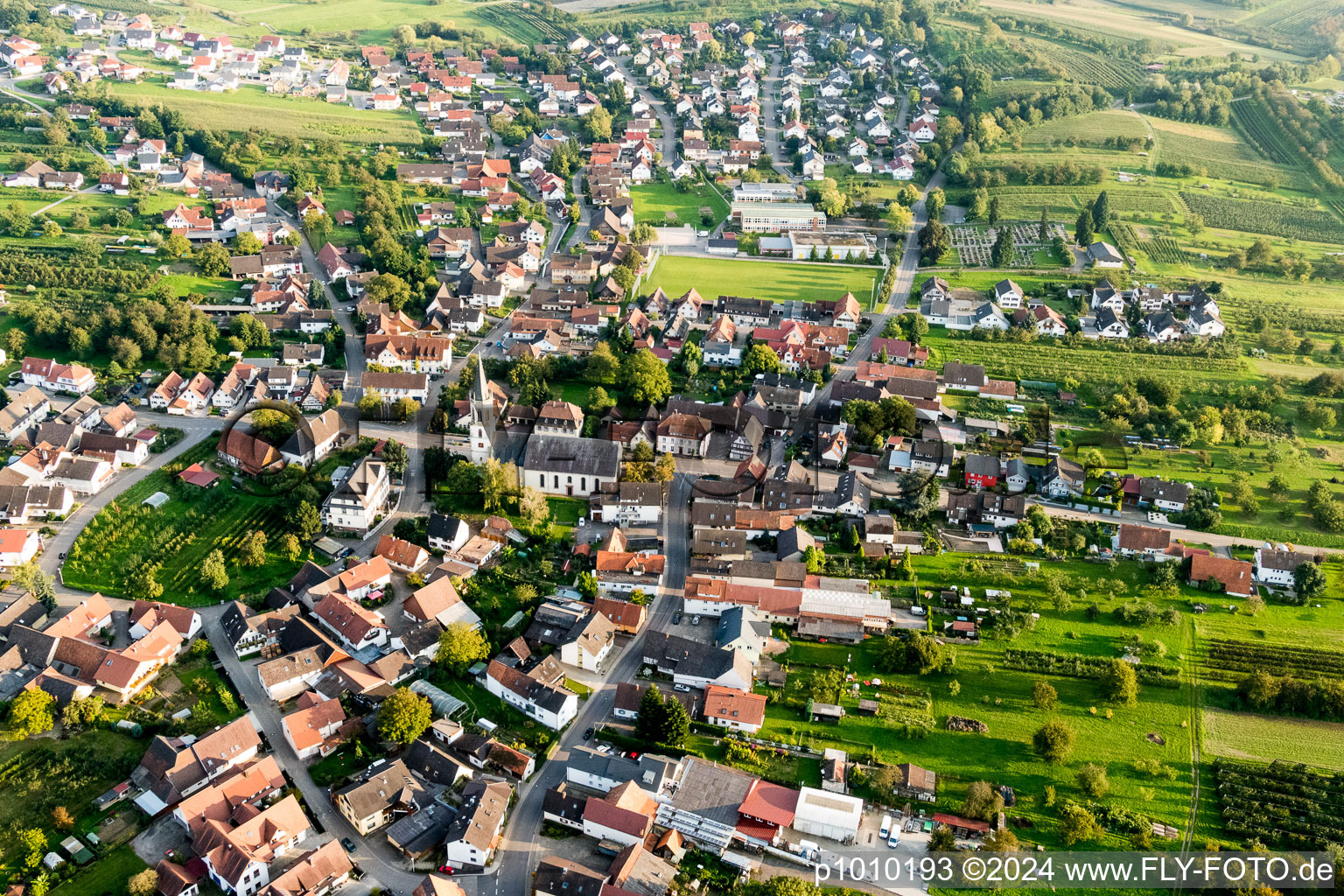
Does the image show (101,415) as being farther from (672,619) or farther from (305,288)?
(672,619)

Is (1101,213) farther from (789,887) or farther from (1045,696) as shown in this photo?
(789,887)

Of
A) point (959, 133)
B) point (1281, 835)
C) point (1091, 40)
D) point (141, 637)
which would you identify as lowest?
point (141, 637)

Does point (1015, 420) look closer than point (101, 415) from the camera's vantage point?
No

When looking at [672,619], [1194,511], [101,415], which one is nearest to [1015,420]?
[1194,511]

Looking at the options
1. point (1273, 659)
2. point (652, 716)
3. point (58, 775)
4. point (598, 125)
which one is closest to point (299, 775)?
point (58, 775)

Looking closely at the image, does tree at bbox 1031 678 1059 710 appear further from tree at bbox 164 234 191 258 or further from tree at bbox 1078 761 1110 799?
tree at bbox 164 234 191 258

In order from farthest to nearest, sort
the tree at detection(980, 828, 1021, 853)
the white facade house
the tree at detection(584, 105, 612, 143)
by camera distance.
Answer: the tree at detection(584, 105, 612, 143) → the white facade house → the tree at detection(980, 828, 1021, 853)

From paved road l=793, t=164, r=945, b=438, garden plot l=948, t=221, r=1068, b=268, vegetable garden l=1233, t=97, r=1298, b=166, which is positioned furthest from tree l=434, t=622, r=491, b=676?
vegetable garden l=1233, t=97, r=1298, b=166
